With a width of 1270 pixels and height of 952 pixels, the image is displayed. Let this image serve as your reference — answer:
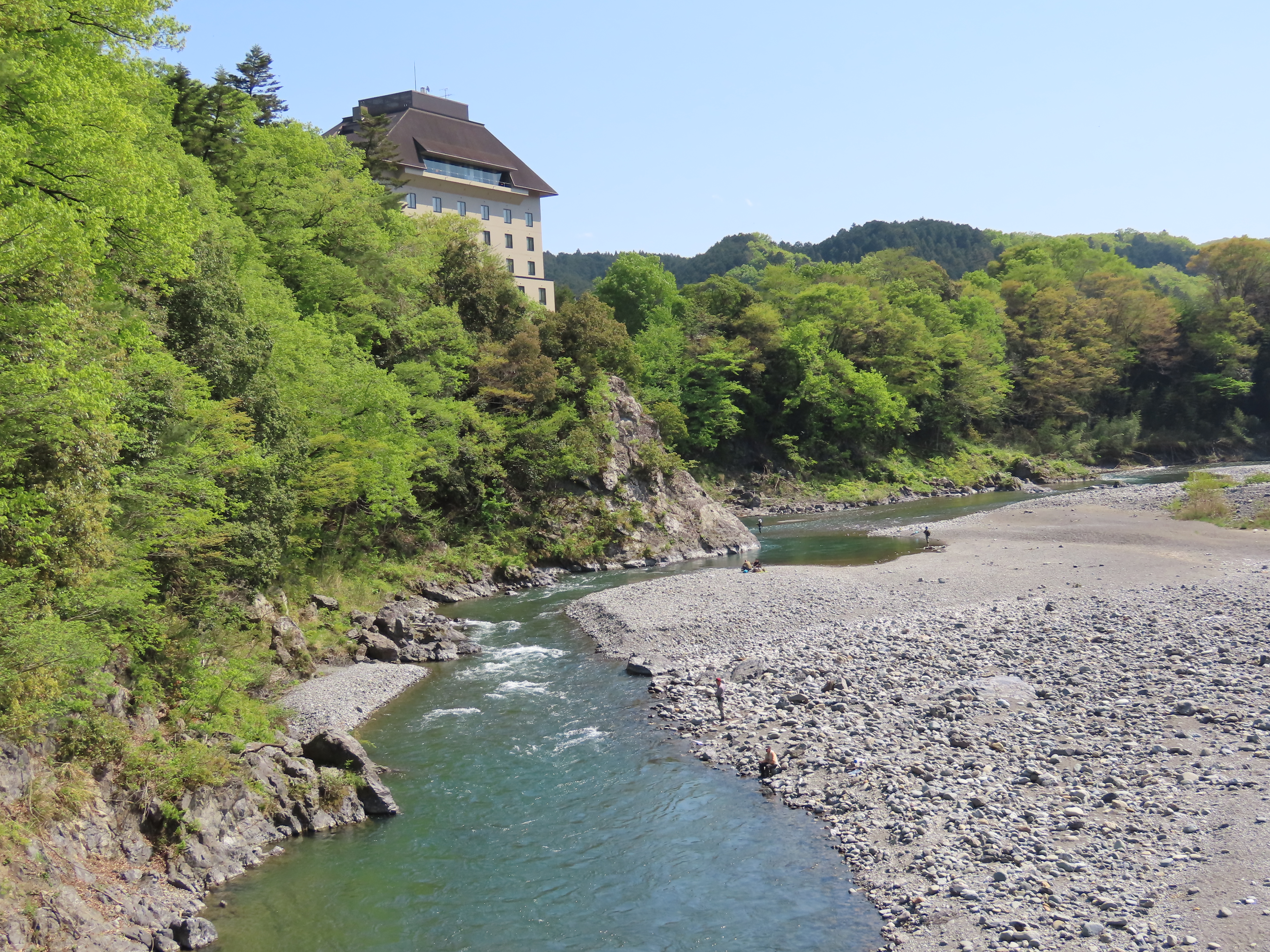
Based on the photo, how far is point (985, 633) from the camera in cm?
2455

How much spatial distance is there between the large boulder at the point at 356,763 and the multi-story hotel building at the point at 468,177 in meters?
50.2

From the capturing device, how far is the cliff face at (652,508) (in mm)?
45594

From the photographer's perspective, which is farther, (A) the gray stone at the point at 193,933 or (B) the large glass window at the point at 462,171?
(B) the large glass window at the point at 462,171

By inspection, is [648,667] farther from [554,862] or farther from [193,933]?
[193,933]

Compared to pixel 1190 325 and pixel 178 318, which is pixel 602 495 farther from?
pixel 1190 325

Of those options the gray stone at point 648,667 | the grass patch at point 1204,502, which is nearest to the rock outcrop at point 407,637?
the gray stone at point 648,667

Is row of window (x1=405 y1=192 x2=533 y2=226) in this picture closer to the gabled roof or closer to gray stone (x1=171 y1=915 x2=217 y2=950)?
the gabled roof

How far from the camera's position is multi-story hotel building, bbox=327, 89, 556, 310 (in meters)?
65.2

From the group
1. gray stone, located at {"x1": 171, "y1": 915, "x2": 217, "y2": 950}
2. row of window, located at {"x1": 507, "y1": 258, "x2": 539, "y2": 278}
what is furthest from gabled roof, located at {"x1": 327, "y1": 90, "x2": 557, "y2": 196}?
gray stone, located at {"x1": 171, "y1": 915, "x2": 217, "y2": 950}

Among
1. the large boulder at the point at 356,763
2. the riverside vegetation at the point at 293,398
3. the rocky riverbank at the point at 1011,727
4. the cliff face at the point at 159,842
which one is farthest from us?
the large boulder at the point at 356,763

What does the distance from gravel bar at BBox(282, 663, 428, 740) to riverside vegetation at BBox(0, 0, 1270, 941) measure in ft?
3.50

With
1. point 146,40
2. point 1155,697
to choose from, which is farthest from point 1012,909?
point 146,40

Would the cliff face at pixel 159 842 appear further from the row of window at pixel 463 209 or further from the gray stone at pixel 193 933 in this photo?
the row of window at pixel 463 209

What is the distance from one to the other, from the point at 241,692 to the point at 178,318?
36.2ft
